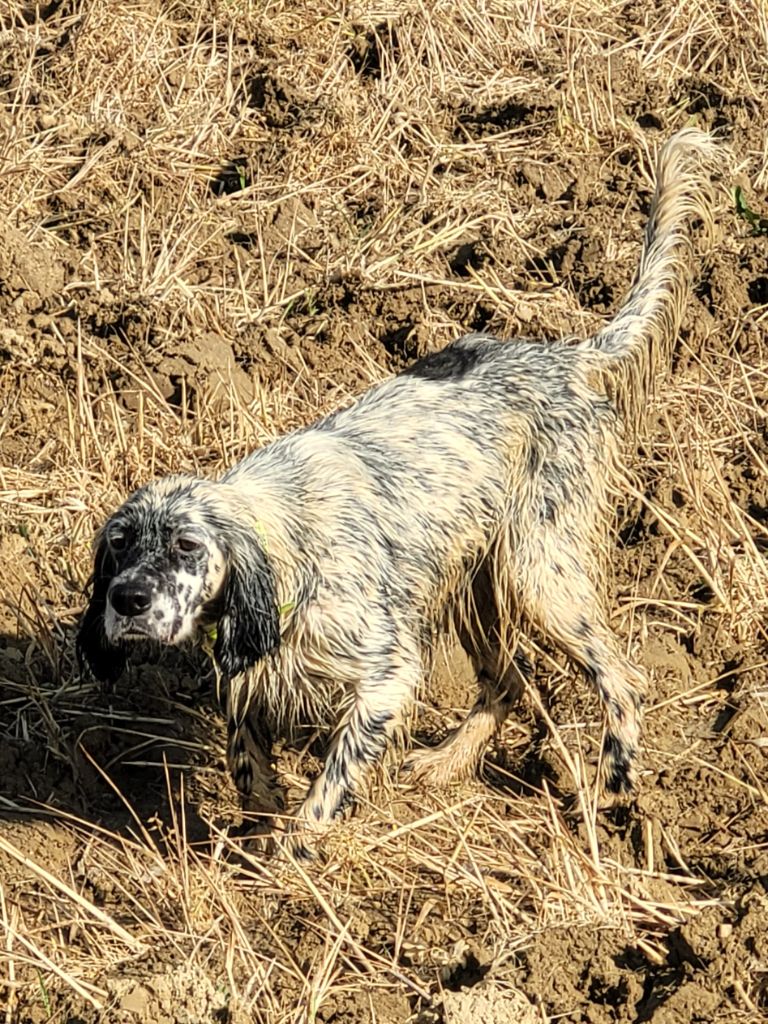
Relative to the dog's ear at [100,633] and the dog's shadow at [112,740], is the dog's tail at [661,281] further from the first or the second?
the dog's ear at [100,633]

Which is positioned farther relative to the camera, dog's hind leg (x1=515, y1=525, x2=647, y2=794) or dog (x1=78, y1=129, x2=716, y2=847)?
dog's hind leg (x1=515, y1=525, x2=647, y2=794)

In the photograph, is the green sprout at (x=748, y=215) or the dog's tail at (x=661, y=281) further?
the green sprout at (x=748, y=215)

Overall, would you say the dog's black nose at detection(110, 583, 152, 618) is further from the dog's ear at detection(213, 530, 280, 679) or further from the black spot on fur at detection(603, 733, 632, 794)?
the black spot on fur at detection(603, 733, 632, 794)

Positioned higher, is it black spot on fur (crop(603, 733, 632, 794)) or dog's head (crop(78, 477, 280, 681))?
dog's head (crop(78, 477, 280, 681))

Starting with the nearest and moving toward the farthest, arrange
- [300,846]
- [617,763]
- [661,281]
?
[300,846] → [617,763] → [661,281]

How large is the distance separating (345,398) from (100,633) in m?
2.34

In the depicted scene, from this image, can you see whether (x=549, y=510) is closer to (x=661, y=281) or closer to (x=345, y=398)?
(x=661, y=281)

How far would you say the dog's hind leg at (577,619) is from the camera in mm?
5895

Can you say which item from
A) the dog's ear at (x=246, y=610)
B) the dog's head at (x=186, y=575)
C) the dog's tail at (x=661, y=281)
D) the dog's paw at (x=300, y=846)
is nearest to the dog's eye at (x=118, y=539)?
the dog's head at (x=186, y=575)

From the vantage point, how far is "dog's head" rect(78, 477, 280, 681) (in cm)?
494

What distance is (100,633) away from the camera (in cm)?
533

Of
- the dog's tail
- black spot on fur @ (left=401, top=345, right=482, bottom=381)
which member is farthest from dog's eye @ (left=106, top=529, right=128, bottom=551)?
the dog's tail

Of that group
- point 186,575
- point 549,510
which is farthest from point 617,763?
point 186,575

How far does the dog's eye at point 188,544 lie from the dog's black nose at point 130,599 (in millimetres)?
181
